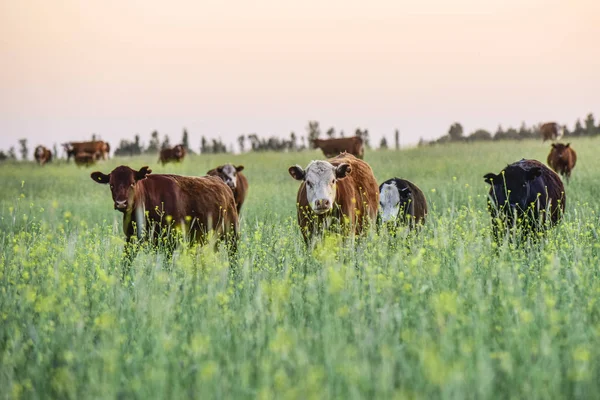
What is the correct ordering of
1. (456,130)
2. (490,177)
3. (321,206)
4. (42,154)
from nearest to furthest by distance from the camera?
(321,206) < (490,177) < (42,154) < (456,130)

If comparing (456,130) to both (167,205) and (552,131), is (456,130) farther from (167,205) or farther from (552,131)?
(167,205)

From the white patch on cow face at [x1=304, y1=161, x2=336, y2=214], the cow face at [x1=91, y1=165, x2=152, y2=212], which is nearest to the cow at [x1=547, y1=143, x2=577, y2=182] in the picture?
the white patch on cow face at [x1=304, y1=161, x2=336, y2=214]

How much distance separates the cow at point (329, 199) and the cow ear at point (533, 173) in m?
2.04

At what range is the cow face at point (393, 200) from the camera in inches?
363

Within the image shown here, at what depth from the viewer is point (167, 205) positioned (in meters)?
7.63

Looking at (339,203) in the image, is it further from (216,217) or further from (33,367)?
(33,367)

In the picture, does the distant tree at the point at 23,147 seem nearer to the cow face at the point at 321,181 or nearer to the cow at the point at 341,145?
the cow at the point at 341,145

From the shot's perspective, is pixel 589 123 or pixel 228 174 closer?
pixel 228 174

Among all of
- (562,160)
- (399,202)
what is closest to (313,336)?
(399,202)

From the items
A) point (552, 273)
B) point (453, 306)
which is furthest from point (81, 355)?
point (552, 273)

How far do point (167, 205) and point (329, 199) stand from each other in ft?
6.39

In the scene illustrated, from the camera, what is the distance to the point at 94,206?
52.0ft

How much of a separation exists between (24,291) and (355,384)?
336cm

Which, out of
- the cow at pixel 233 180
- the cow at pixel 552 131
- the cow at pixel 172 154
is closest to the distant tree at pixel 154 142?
the cow at pixel 172 154
